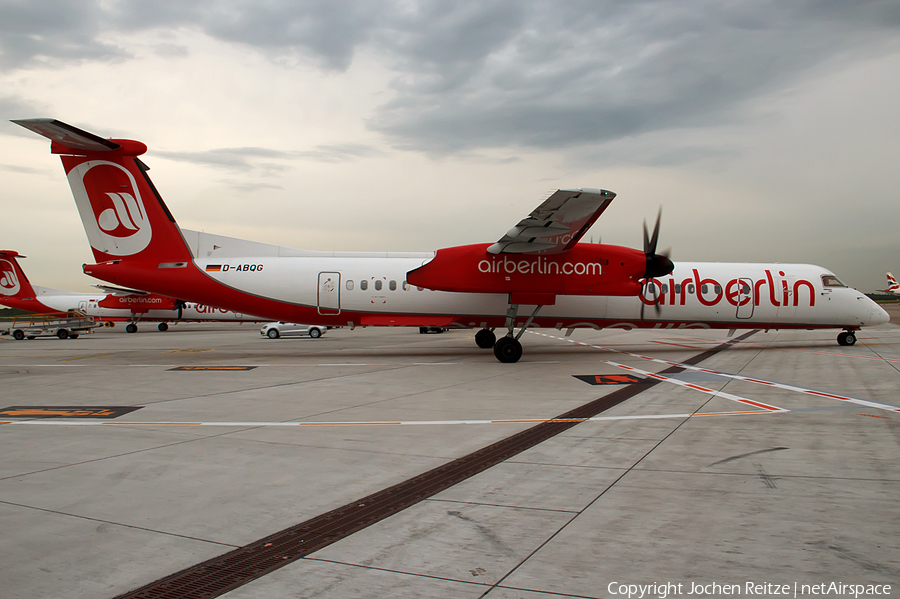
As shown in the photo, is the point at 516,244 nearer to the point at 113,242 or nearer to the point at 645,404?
the point at 645,404

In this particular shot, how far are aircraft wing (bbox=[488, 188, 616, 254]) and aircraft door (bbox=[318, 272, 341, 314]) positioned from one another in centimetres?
512

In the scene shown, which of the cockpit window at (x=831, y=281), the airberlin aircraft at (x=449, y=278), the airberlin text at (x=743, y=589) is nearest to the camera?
the airberlin text at (x=743, y=589)

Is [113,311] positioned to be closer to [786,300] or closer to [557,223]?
[557,223]

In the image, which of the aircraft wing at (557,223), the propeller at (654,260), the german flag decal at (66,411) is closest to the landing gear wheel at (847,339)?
the propeller at (654,260)

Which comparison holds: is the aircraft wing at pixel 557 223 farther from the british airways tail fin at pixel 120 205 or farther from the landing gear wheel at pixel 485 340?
the british airways tail fin at pixel 120 205

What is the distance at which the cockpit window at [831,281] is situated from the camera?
18.4 meters

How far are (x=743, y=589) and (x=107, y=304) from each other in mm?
42517

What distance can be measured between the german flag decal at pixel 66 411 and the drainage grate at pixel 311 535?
558 cm

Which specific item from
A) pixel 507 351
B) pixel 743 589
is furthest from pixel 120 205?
pixel 743 589

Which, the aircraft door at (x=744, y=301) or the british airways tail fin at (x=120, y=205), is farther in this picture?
the aircraft door at (x=744, y=301)

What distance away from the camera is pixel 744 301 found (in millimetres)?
17766

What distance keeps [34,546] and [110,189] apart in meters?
15.1

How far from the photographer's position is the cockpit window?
1841 centimetres

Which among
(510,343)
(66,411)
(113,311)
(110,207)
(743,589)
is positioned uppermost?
(110,207)
